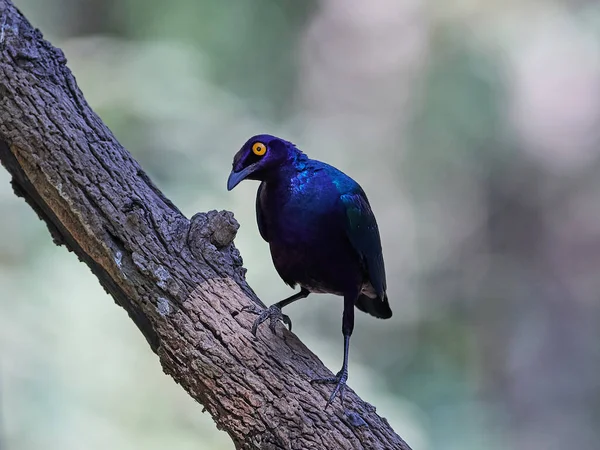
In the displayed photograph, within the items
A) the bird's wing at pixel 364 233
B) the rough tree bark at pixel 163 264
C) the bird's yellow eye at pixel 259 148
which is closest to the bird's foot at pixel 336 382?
the rough tree bark at pixel 163 264

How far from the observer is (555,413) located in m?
6.71

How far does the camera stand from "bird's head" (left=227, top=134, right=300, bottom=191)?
2771 millimetres

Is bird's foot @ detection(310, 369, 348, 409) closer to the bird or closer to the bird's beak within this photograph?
the bird

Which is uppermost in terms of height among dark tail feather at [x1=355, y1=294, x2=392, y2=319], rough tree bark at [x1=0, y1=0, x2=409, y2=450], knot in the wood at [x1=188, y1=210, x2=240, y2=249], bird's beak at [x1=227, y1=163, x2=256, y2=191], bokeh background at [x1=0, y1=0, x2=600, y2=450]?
bokeh background at [x1=0, y1=0, x2=600, y2=450]

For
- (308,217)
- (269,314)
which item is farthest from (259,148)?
(269,314)

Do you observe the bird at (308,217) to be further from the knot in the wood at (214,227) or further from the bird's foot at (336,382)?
the bird's foot at (336,382)

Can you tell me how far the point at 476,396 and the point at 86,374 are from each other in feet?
12.9

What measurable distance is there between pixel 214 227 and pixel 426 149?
4870mm

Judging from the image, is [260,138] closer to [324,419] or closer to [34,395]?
[324,419]

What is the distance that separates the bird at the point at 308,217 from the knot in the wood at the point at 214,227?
15 cm

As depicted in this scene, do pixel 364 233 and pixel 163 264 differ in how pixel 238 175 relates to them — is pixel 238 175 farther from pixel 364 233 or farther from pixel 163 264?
pixel 364 233

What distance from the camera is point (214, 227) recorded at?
2.64 m

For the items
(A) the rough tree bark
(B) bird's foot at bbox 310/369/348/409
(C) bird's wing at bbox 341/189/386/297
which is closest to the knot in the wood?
(A) the rough tree bark

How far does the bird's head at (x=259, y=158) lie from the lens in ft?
9.09
